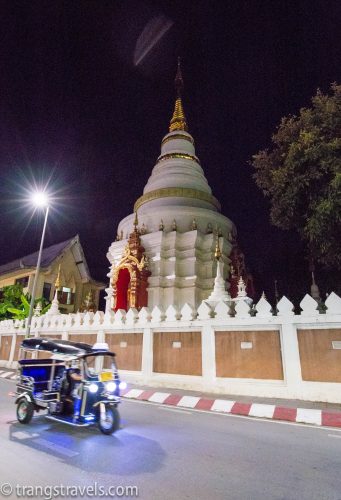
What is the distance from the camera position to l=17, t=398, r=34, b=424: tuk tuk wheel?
5.74 metres

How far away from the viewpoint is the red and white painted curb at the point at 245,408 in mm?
6293

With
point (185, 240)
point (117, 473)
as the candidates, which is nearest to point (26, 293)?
point (185, 240)

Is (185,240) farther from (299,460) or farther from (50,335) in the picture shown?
(299,460)

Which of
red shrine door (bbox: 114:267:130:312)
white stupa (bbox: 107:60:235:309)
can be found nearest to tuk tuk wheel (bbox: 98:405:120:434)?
white stupa (bbox: 107:60:235:309)

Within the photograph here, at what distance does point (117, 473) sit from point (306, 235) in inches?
371

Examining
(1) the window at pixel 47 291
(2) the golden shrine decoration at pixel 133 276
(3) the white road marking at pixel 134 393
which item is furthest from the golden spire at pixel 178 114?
(3) the white road marking at pixel 134 393

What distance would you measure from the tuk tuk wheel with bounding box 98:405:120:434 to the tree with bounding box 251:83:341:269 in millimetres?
7634

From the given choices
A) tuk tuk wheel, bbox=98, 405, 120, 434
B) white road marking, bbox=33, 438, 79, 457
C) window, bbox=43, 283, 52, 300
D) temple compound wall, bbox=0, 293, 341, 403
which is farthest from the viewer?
window, bbox=43, 283, 52, 300

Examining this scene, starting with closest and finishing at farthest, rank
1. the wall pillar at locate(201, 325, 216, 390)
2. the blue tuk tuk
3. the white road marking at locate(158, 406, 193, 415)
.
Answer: the blue tuk tuk, the white road marking at locate(158, 406, 193, 415), the wall pillar at locate(201, 325, 216, 390)

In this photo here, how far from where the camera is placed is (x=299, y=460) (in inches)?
159

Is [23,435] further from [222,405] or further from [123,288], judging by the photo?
[123,288]

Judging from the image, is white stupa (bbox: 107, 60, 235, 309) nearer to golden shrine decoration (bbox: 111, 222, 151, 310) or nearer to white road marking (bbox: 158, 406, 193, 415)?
golden shrine decoration (bbox: 111, 222, 151, 310)

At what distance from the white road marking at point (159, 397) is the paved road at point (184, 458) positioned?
227 centimetres

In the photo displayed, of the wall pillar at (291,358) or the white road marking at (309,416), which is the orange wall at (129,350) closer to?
the wall pillar at (291,358)
